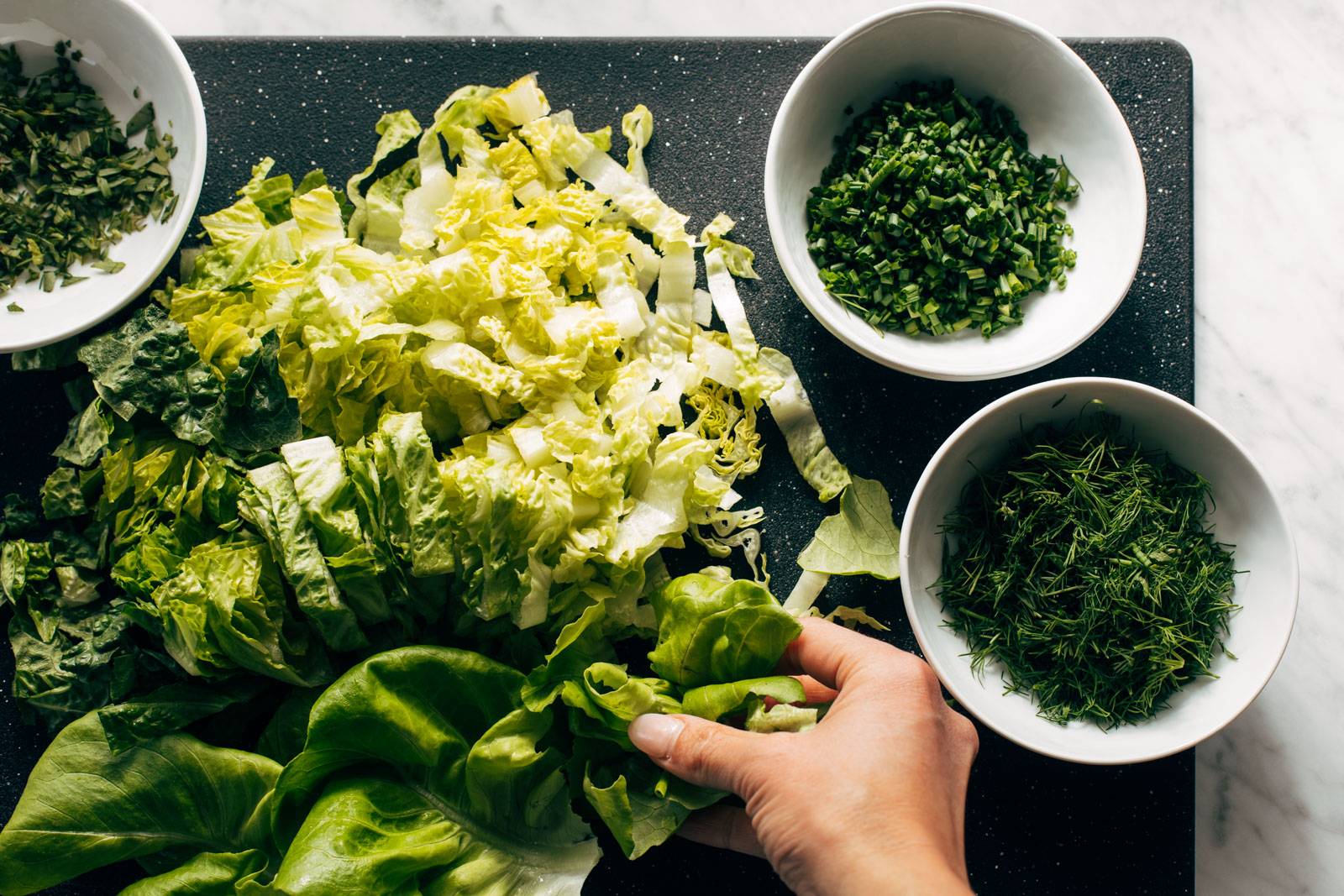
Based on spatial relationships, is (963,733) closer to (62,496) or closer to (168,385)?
(168,385)

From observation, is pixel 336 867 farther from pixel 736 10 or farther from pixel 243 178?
pixel 736 10

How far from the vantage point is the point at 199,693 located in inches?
58.7

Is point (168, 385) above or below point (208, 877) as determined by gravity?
above

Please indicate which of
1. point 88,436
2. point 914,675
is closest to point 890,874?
point 914,675

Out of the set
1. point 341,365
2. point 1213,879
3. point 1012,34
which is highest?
point 1012,34

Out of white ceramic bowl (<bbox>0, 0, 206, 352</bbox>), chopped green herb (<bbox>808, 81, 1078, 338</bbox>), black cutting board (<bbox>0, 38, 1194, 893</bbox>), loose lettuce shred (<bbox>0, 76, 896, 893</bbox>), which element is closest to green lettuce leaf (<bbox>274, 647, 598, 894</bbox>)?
loose lettuce shred (<bbox>0, 76, 896, 893</bbox>)

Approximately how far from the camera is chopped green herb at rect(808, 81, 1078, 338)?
1562 millimetres

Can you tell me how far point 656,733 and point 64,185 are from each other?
1239mm

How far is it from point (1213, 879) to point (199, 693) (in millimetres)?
1671

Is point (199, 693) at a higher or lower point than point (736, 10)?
lower

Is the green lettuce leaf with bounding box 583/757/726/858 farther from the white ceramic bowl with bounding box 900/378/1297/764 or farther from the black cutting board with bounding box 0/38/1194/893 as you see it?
the white ceramic bowl with bounding box 900/378/1297/764

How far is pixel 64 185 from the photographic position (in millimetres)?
1569

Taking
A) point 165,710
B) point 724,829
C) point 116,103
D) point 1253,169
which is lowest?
point 724,829

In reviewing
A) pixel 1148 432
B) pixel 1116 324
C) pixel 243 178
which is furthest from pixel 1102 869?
pixel 243 178
